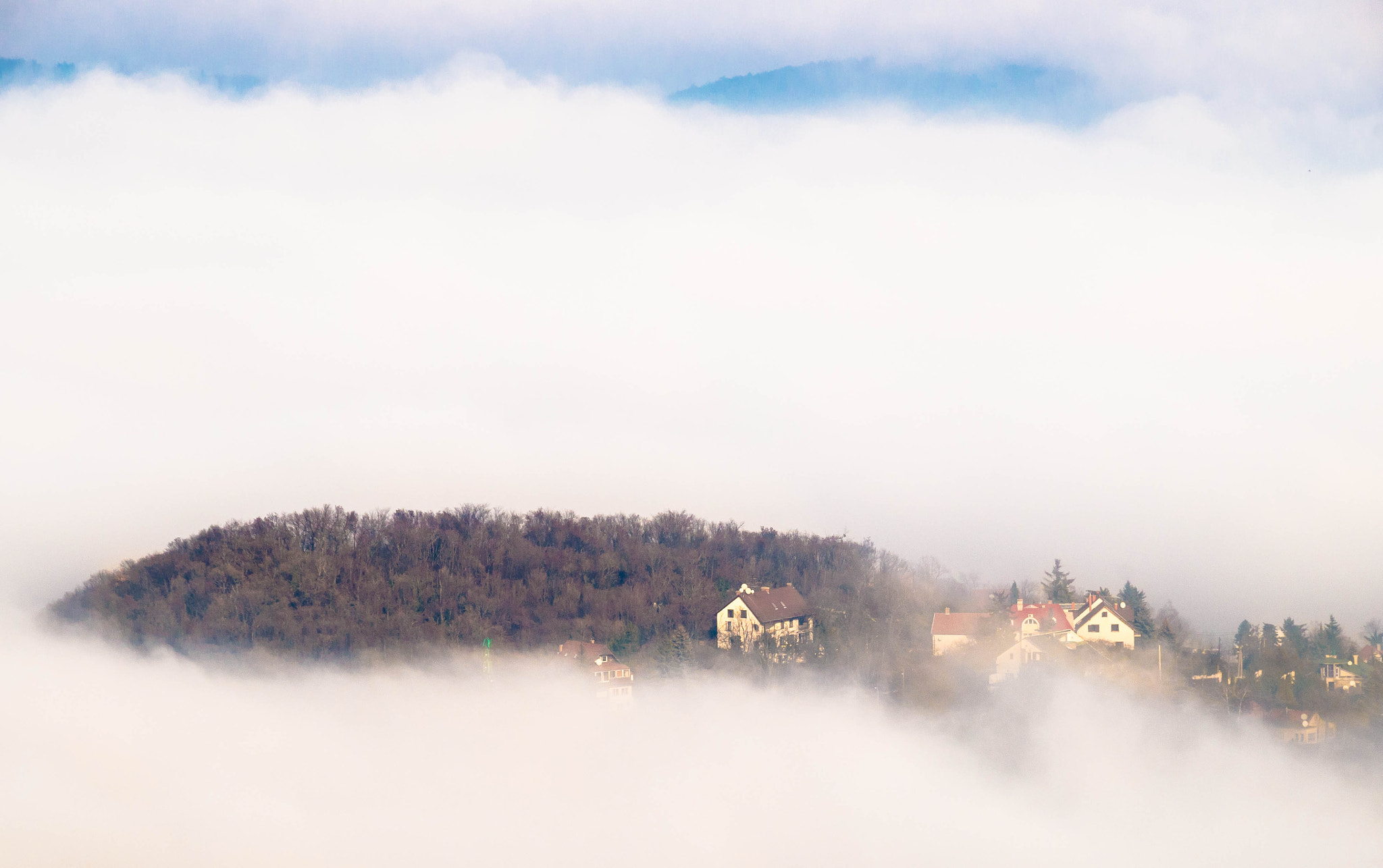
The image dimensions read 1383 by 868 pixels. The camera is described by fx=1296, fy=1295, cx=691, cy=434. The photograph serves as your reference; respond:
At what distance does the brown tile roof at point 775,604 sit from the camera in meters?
95.3

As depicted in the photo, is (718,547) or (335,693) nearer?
(335,693)

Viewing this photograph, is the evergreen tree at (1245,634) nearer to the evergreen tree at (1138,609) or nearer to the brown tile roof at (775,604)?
the evergreen tree at (1138,609)

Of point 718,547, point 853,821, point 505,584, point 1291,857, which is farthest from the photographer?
point 718,547

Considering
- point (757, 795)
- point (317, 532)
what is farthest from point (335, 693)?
point (757, 795)

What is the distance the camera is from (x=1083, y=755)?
89.8m

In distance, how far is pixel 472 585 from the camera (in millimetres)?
101375

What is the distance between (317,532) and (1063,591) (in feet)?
188

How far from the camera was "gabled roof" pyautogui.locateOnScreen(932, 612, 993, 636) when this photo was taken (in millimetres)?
88000

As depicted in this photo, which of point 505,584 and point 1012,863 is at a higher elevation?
point 505,584

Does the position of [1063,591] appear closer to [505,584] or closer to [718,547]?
[718,547]

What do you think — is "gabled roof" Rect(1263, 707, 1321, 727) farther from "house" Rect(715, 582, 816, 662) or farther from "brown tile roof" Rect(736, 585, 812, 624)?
"brown tile roof" Rect(736, 585, 812, 624)

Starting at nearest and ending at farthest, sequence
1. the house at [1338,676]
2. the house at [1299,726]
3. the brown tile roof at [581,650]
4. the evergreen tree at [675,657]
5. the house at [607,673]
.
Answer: the house at [1299,726] → the house at [1338,676] → the evergreen tree at [675,657] → the house at [607,673] → the brown tile roof at [581,650]

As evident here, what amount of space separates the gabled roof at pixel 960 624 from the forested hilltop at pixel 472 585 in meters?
2.31

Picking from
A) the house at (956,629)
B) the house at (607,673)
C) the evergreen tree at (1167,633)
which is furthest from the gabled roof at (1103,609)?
the house at (607,673)
